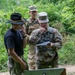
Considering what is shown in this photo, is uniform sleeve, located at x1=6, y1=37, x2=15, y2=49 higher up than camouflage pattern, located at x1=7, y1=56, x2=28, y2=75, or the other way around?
uniform sleeve, located at x1=6, y1=37, x2=15, y2=49

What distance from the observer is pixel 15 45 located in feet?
13.9

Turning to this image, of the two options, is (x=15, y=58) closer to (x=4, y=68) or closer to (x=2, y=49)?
(x=4, y=68)

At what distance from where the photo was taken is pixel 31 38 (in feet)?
16.3

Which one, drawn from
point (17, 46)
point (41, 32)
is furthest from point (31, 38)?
point (17, 46)

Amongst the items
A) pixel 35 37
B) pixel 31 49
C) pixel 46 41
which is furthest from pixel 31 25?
pixel 46 41

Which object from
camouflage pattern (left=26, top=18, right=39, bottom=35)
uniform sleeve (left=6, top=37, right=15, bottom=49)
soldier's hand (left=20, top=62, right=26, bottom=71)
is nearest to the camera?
uniform sleeve (left=6, top=37, right=15, bottom=49)

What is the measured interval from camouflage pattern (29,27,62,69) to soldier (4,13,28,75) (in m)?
0.50

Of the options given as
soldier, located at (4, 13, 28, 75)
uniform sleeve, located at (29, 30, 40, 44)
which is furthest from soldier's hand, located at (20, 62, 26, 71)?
uniform sleeve, located at (29, 30, 40, 44)

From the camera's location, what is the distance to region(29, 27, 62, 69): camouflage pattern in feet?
15.8

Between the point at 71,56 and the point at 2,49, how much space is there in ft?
8.98

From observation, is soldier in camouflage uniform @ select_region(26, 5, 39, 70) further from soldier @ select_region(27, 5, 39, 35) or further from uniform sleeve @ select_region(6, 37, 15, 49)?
uniform sleeve @ select_region(6, 37, 15, 49)

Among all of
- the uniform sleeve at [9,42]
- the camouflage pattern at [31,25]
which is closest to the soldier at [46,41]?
the uniform sleeve at [9,42]

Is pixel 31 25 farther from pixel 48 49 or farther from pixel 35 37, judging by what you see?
pixel 48 49

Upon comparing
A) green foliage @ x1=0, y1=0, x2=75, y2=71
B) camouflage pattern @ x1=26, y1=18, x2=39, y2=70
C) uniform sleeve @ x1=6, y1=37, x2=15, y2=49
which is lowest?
green foliage @ x1=0, y1=0, x2=75, y2=71
